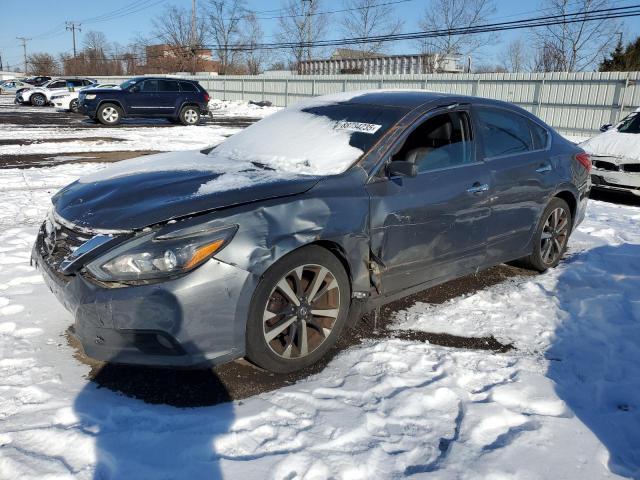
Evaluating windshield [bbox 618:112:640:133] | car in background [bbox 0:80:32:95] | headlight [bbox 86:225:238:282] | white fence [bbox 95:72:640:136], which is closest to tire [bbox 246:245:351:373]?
headlight [bbox 86:225:238:282]

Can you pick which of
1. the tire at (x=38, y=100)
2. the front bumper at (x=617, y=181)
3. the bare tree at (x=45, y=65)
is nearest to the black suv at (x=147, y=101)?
the tire at (x=38, y=100)

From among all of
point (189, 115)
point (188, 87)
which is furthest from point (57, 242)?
point (188, 87)

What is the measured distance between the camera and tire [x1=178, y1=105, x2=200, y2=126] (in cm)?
1996

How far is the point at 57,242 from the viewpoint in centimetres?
297

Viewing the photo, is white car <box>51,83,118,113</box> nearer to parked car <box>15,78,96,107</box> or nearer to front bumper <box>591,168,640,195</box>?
parked car <box>15,78,96,107</box>

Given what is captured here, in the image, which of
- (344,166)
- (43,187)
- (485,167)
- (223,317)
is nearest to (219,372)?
(223,317)

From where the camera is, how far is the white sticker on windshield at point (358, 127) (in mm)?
3574

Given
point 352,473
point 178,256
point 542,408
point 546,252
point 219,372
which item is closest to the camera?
point 352,473

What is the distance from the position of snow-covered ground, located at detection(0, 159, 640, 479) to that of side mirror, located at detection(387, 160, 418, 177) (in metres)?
1.14

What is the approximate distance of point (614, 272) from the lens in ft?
16.2

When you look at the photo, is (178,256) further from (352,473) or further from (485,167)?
(485,167)

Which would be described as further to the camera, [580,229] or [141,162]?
[580,229]

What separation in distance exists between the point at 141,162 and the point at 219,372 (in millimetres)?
1726

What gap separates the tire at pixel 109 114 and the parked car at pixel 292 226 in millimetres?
16138
